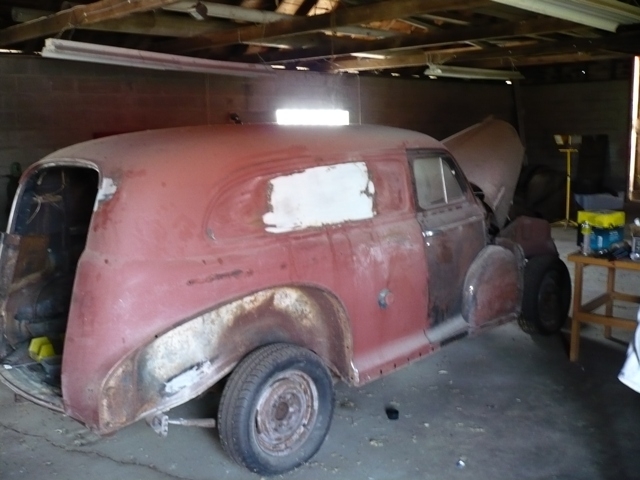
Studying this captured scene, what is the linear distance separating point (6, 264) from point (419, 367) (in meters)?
2.98

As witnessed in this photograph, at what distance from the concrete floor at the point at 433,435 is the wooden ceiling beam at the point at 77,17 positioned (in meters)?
2.74

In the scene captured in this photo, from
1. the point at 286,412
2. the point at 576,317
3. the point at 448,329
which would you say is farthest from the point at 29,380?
the point at 576,317

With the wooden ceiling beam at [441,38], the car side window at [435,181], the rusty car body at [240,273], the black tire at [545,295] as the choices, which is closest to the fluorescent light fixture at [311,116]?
the wooden ceiling beam at [441,38]

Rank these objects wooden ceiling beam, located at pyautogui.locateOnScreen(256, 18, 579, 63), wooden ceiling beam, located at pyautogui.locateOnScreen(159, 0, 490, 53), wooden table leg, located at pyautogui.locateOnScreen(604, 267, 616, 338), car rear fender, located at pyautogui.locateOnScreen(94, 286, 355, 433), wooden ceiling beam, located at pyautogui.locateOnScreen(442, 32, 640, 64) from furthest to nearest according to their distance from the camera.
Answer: wooden ceiling beam, located at pyautogui.locateOnScreen(442, 32, 640, 64) < wooden ceiling beam, located at pyautogui.locateOnScreen(256, 18, 579, 63) < wooden table leg, located at pyautogui.locateOnScreen(604, 267, 616, 338) < wooden ceiling beam, located at pyautogui.locateOnScreen(159, 0, 490, 53) < car rear fender, located at pyautogui.locateOnScreen(94, 286, 355, 433)

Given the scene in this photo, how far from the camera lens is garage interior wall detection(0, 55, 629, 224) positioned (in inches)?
275

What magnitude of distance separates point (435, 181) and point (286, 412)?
76.0 inches

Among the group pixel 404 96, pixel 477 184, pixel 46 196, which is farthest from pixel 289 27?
pixel 404 96

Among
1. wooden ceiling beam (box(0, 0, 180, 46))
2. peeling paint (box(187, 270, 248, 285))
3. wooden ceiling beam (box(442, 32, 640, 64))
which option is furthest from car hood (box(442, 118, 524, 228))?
peeling paint (box(187, 270, 248, 285))

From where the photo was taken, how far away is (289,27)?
5953 mm

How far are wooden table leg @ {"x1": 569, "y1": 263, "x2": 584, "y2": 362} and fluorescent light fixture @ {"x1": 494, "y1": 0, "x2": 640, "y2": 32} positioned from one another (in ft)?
5.98

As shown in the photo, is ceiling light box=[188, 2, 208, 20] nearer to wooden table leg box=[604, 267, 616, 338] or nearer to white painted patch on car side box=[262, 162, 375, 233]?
white painted patch on car side box=[262, 162, 375, 233]

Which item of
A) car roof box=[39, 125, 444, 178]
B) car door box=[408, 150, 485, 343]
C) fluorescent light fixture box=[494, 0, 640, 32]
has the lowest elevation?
car door box=[408, 150, 485, 343]

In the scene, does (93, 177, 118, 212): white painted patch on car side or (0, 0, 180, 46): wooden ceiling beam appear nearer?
(93, 177, 118, 212): white painted patch on car side

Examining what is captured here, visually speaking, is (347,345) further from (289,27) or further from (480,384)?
(289,27)
